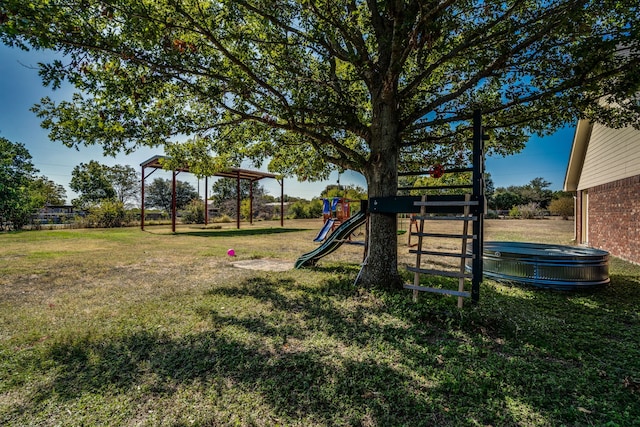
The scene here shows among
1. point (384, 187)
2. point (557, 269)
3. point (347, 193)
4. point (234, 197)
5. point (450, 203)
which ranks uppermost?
point (234, 197)

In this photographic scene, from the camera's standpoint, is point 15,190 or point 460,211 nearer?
point 460,211

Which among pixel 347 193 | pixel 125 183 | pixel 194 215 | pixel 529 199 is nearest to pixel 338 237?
pixel 347 193

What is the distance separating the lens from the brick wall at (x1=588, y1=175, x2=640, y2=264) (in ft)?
25.4

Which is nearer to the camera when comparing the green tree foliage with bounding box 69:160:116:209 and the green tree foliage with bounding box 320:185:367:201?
the green tree foliage with bounding box 320:185:367:201

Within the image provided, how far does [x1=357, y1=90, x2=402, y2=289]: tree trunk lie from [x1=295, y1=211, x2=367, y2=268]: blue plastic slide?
92 centimetres

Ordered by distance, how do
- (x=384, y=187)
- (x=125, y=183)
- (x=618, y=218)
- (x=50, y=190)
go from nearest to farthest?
(x=384, y=187) < (x=618, y=218) < (x=50, y=190) < (x=125, y=183)

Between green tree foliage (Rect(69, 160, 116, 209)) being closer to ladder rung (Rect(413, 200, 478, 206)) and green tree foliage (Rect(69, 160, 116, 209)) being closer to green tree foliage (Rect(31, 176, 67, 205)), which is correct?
green tree foliage (Rect(31, 176, 67, 205))

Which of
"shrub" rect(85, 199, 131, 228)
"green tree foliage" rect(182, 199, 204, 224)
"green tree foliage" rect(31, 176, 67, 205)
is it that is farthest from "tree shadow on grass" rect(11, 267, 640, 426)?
Result: "green tree foliage" rect(31, 176, 67, 205)

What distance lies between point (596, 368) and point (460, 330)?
120cm

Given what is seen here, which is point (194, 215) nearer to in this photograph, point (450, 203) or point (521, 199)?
point (450, 203)

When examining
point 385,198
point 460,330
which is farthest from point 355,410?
point 385,198

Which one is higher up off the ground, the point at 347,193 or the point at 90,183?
the point at 90,183

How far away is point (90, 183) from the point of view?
38.2 meters

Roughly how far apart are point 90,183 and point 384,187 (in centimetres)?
4521
